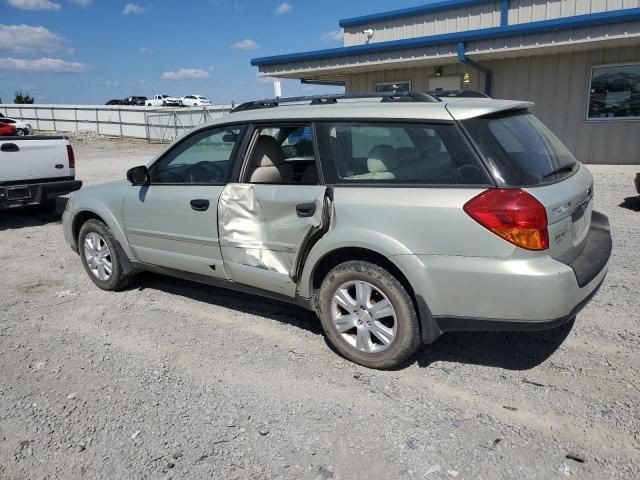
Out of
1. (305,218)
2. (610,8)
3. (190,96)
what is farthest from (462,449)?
(190,96)

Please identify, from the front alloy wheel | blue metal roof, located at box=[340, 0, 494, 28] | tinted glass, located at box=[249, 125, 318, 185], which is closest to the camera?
tinted glass, located at box=[249, 125, 318, 185]

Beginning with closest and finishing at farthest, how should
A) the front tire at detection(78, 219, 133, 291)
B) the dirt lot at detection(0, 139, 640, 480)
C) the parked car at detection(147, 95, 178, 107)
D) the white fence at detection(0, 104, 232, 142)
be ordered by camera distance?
the dirt lot at detection(0, 139, 640, 480) < the front tire at detection(78, 219, 133, 291) < the white fence at detection(0, 104, 232, 142) < the parked car at detection(147, 95, 178, 107)

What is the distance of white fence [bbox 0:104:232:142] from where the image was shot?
25.9 meters

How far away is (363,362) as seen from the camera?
11.4 ft

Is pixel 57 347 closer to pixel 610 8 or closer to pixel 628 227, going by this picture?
pixel 628 227

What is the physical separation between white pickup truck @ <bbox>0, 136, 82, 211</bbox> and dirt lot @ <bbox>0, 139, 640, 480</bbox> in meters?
3.68

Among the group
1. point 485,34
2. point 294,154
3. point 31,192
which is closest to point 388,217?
point 294,154

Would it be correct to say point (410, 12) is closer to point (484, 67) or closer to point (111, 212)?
point (484, 67)

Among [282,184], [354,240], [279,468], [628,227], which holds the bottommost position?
[279,468]

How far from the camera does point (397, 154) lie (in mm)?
3316

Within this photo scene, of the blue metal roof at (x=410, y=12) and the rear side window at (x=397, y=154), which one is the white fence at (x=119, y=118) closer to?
the blue metal roof at (x=410, y=12)

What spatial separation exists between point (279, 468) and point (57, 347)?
7.47 feet

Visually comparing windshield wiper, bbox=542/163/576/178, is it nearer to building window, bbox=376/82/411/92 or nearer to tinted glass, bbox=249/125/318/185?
tinted glass, bbox=249/125/318/185

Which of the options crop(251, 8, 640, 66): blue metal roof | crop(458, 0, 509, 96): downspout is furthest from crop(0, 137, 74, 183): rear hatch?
crop(458, 0, 509, 96): downspout
